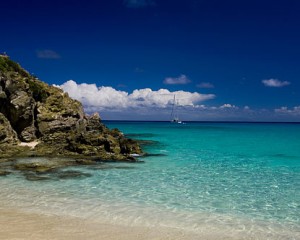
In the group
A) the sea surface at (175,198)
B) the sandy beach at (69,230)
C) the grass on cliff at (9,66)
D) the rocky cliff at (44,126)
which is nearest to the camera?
the sandy beach at (69,230)

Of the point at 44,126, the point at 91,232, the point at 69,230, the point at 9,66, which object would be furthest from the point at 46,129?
the point at 91,232

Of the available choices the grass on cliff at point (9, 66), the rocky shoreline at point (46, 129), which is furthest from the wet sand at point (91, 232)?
the grass on cliff at point (9, 66)

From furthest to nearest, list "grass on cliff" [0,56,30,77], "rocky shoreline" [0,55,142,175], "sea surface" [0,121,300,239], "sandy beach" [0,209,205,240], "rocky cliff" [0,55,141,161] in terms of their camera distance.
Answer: "grass on cliff" [0,56,30,77] < "rocky cliff" [0,55,141,161] < "rocky shoreline" [0,55,142,175] < "sea surface" [0,121,300,239] < "sandy beach" [0,209,205,240]

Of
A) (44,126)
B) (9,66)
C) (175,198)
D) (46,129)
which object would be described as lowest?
(175,198)

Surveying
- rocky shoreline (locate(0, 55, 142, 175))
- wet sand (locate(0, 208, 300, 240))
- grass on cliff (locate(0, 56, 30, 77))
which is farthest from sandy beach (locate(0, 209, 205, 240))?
grass on cliff (locate(0, 56, 30, 77))

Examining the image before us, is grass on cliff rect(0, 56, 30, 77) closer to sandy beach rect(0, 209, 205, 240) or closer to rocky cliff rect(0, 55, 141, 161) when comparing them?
rocky cliff rect(0, 55, 141, 161)

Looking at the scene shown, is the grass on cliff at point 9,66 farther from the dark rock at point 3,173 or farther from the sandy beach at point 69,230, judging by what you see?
the sandy beach at point 69,230

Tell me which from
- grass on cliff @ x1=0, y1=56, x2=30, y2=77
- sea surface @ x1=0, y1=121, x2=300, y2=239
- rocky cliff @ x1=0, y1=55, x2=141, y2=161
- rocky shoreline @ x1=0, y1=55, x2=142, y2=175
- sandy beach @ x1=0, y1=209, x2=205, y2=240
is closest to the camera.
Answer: sandy beach @ x1=0, y1=209, x2=205, y2=240

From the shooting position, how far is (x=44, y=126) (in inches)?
1561

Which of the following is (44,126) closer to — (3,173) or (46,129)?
(46,129)

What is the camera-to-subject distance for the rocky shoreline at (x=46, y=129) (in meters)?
31.5

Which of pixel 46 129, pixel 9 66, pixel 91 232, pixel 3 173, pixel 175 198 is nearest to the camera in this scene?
pixel 91 232

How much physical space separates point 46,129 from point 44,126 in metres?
0.51

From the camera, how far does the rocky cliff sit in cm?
3231
